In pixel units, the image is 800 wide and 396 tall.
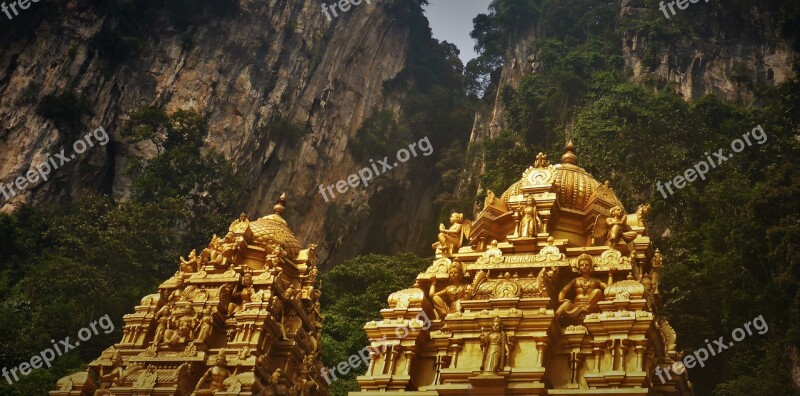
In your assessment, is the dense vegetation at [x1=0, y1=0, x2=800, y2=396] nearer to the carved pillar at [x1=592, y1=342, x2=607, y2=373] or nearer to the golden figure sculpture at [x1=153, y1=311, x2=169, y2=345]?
the golden figure sculpture at [x1=153, y1=311, x2=169, y2=345]

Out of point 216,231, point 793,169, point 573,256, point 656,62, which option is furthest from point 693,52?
point 573,256

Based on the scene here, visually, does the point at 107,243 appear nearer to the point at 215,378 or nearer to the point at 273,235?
the point at 273,235

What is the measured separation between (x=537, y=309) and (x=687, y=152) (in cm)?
2248

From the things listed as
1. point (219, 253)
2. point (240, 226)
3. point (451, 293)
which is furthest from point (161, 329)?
point (451, 293)

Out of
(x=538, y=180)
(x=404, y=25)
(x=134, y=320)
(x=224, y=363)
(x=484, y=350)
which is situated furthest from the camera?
(x=404, y=25)

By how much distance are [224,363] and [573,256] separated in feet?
21.6

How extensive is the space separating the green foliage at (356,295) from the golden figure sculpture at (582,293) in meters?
15.8

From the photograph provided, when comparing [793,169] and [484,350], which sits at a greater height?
[793,169]

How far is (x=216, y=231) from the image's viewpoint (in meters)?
34.6

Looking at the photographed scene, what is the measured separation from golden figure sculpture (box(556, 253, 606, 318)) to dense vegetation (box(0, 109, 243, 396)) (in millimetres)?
17525

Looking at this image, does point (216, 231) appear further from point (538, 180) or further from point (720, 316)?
point (538, 180)

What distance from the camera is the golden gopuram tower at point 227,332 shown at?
15.4 metres

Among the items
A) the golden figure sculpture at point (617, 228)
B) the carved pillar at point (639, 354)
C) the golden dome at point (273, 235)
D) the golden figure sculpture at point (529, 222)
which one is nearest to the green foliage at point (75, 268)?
the golden dome at point (273, 235)

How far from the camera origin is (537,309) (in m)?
12.0
